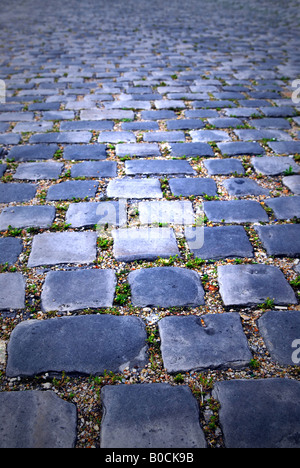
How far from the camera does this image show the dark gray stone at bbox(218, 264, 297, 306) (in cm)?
196

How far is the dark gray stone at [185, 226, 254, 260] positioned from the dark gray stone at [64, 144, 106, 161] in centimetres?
138

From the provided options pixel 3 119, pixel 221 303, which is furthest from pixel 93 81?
pixel 221 303

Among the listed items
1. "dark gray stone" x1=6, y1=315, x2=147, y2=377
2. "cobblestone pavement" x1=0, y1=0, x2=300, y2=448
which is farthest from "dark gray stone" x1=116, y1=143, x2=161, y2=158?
"dark gray stone" x1=6, y1=315, x2=147, y2=377

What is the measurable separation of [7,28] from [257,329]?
1008 centimetres

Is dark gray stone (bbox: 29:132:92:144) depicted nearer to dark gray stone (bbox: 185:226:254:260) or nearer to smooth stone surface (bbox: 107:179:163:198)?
smooth stone surface (bbox: 107:179:163:198)

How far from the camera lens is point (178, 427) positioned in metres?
1.40

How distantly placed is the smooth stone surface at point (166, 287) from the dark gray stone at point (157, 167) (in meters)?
1.22

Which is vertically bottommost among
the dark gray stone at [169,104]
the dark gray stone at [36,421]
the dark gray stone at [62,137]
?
the dark gray stone at [36,421]

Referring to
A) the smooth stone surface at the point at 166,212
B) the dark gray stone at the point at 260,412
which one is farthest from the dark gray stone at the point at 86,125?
the dark gray stone at the point at 260,412

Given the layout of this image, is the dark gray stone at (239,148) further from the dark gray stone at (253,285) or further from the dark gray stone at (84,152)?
the dark gray stone at (253,285)

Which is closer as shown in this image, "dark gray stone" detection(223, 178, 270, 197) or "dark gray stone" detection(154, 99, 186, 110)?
"dark gray stone" detection(223, 178, 270, 197)

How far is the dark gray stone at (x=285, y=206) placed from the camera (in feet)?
8.57

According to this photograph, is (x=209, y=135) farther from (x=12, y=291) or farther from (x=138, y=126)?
(x=12, y=291)
